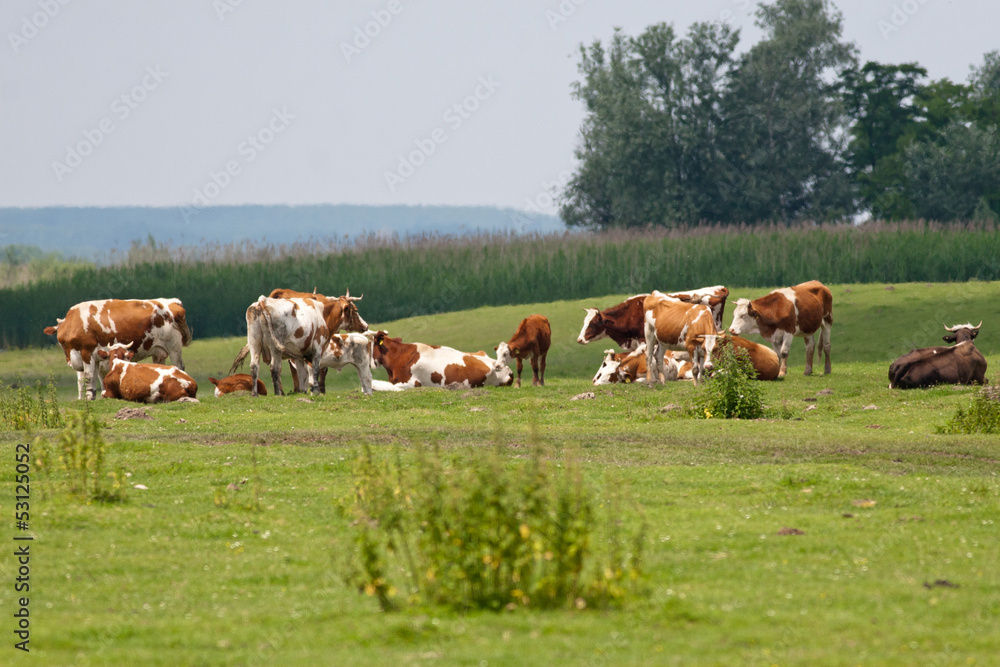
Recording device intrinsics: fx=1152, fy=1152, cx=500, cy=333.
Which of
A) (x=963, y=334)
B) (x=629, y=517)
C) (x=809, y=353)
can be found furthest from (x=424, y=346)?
(x=629, y=517)

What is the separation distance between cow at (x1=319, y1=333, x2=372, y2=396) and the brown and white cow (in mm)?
3642

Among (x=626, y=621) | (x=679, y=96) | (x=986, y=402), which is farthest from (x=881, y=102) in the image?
(x=626, y=621)

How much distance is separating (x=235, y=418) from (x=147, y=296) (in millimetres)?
27738

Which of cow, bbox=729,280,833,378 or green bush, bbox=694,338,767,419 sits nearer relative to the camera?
green bush, bbox=694,338,767,419

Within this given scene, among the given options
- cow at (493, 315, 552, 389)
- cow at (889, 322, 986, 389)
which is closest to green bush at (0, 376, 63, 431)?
cow at (493, 315, 552, 389)

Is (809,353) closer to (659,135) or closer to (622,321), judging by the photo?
(622,321)

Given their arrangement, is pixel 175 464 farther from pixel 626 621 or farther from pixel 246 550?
pixel 626 621

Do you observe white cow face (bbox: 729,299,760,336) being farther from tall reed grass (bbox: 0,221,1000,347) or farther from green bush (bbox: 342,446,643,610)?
green bush (bbox: 342,446,643,610)

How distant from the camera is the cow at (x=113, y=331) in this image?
79.2 feet

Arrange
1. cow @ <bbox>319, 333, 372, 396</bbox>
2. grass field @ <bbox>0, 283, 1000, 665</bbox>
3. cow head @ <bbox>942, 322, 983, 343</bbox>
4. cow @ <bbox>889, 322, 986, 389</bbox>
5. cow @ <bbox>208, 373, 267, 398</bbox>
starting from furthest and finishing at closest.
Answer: cow @ <bbox>208, 373, 267, 398</bbox> < cow @ <bbox>319, 333, 372, 396</bbox> < cow head @ <bbox>942, 322, 983, 343</bbox> < cow @ <bbox>889, 322, 986, 389</bbox> < grass field @ <bbox>0, 283, 1000, 665</bbox>

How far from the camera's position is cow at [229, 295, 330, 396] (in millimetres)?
23953

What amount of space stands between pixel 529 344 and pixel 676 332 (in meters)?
4.07

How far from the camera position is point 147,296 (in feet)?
149

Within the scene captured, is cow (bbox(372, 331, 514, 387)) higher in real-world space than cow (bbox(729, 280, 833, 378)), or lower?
lower
